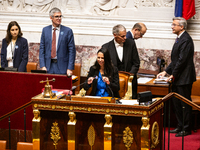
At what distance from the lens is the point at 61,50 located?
22.2 ft

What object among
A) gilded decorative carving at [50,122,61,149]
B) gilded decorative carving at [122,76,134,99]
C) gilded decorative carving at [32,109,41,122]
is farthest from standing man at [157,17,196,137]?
gilded decorative carving at [32,109,41,122]

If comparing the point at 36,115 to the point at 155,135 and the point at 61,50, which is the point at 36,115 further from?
the point at 61,50

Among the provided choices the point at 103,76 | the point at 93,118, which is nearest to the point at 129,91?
the point at 103,76

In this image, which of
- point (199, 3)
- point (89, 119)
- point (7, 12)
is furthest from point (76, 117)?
point (7, 12)

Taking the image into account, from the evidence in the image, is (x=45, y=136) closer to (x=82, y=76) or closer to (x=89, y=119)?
(x=89, y=119)

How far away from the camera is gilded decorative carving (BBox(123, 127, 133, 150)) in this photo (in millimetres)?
4516

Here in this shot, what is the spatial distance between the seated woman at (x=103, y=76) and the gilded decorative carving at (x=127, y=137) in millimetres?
838

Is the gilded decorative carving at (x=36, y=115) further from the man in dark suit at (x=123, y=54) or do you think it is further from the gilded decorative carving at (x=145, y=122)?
the man in dark suit at (x=123, y=54)

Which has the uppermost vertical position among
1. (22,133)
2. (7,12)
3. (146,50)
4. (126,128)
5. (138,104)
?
(7,12)

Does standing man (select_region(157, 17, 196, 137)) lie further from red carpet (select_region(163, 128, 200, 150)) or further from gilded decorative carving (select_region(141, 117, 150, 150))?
gilded decorative carving (select_region(141, 117, 150, 150))

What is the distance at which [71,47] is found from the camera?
6.82 m

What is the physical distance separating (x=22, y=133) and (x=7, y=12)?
137 inches

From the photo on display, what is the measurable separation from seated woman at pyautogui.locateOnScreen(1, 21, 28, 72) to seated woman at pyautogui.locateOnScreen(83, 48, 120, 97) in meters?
2.07

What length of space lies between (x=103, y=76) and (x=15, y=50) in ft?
7.67
